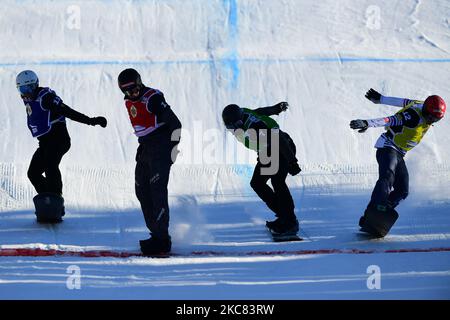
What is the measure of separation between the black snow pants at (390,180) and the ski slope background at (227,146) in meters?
0.36

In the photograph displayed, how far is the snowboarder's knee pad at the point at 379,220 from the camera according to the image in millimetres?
8164

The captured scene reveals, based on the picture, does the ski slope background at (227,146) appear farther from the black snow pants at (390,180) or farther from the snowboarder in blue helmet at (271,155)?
the black snow pants at (390,180)

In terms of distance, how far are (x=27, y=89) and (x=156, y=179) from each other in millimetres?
1716

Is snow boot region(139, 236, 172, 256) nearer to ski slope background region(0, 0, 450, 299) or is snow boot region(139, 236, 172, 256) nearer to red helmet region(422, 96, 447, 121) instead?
ski slope background region(0, 0, 450, 299)

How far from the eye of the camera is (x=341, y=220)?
893 centimetres

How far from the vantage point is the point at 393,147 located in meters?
8.41

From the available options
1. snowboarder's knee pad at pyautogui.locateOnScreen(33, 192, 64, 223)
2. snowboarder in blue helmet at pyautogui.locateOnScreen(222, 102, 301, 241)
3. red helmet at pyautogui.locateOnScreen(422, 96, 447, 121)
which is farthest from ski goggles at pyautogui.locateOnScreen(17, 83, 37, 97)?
red helmet at pyautogui.locateOnScreen(422, 96, 447, 121)

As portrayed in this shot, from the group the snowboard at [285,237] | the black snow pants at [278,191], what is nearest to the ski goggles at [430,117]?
the black snow pants at [278,191]

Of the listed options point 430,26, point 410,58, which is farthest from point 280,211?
point 430,26

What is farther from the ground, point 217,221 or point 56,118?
point 56,118

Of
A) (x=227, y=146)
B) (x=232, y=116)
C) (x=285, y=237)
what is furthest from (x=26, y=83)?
(x=227, y=146)

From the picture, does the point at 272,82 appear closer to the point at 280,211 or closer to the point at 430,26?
the point at 430,26

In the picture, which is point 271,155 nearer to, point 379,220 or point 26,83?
point 379,220

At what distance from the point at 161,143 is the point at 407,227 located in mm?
2659
